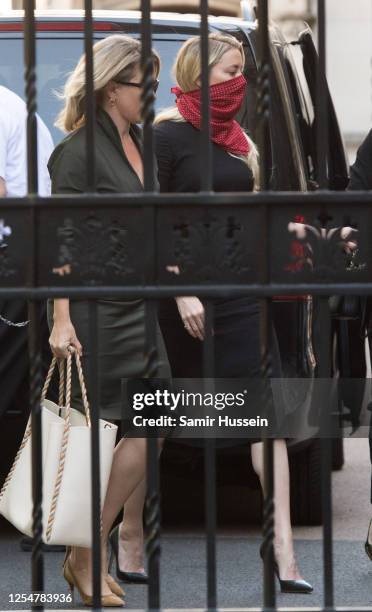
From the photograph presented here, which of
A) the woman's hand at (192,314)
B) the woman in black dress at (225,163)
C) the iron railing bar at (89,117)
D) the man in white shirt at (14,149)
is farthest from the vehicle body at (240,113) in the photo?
the iron railing bar at (89,117)

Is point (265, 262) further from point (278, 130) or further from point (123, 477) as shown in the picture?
point (278, 130)

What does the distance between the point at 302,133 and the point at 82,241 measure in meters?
3.63

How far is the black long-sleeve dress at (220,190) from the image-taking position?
201 inches

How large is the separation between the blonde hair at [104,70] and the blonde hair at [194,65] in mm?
314

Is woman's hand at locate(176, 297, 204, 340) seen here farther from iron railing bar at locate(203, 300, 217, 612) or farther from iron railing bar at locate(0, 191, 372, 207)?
iron railing bar at locate(0, 191, 372, 207)

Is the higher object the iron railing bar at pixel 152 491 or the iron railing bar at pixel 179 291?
the iron railing bar at pixel 179 291

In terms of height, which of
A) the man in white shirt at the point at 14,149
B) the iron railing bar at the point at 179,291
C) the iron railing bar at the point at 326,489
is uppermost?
the man in white shirt at the point at 14,149

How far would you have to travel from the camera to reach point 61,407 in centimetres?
462

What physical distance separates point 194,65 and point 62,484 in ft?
4.90

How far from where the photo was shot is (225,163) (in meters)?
5.14

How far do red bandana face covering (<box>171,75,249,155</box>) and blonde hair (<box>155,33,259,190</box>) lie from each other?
0.03 metres

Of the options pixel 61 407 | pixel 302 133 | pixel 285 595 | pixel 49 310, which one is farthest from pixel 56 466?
pixel 302 133

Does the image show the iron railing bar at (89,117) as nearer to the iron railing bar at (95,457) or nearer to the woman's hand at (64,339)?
the iron railing bar at (95,457)

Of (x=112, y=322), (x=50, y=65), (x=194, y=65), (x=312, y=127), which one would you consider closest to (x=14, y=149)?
(x=50, y=65)
